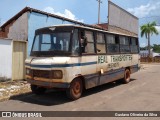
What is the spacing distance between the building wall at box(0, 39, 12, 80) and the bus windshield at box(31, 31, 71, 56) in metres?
3.44

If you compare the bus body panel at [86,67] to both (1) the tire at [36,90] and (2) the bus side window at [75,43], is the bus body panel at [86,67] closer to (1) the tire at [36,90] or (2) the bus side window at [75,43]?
(2) the bus side window at [75,43]

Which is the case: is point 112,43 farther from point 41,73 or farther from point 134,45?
point 41,73

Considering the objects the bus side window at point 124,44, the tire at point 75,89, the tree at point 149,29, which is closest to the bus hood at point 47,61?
the tire at point 75,89

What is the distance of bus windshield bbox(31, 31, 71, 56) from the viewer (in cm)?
894

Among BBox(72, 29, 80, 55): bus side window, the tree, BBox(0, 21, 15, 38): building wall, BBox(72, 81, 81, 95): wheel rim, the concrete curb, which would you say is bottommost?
the concrete curb

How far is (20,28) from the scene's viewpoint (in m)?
14.8

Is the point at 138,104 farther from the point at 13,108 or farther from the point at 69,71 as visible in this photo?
the point at 13,108

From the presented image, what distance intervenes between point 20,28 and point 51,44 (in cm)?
609

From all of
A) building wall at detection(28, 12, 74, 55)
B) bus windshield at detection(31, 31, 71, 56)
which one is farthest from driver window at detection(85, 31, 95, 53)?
building wall at detection(28, 12, 74, 55)

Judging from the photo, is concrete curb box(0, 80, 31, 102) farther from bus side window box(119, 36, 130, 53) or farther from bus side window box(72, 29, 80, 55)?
bus side window box(119, 36, 130, 53)

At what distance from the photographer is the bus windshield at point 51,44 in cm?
894

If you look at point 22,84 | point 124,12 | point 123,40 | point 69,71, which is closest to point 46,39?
point 69,71

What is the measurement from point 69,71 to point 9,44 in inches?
219

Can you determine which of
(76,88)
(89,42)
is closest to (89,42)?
(89,42)
